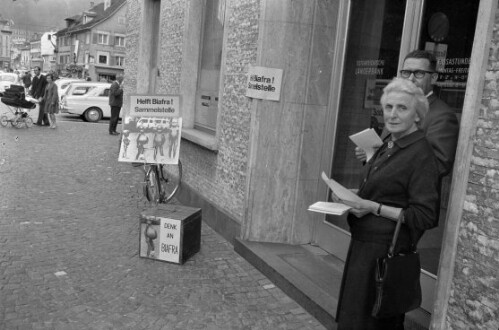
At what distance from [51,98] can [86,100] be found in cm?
447

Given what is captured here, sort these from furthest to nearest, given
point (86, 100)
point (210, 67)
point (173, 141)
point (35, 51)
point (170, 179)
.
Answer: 1. point (35, 51)
2. point (86, 100)
3. point (170, 179)
4. point (210, 67)
5. point (173, 141)

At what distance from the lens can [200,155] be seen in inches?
303

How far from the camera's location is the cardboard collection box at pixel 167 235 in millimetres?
5426

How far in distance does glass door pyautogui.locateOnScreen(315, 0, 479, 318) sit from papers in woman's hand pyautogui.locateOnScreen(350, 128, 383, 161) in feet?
4.51

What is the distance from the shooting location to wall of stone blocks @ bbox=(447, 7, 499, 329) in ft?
9.91

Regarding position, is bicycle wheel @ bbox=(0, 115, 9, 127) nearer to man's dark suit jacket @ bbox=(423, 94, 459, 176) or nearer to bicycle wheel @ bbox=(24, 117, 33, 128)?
bicycle wheel @ bbox=(24, 117, 33, 128)

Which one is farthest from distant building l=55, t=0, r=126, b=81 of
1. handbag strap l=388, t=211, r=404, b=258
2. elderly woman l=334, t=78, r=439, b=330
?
handbag strap l=388, t=211, r=404, b=258

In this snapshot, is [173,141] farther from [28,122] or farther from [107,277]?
[28,122]

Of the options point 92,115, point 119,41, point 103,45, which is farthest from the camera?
point 119,41

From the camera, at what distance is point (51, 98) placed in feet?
57.8

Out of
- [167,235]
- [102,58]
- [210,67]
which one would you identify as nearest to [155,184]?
[210,67]

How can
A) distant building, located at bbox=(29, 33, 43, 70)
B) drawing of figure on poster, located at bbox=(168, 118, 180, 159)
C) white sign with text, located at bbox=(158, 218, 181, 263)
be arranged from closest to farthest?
white sign with text, located at bbox=(158, 218, 181, 263) → drawing of figure on poster, located at bbox=(168, 118, 180, 159) → distant building, located at bbox=(29, 33, 43, 70)

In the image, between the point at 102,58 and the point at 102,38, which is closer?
the point at 102,38

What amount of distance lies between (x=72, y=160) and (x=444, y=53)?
9.36 meters
